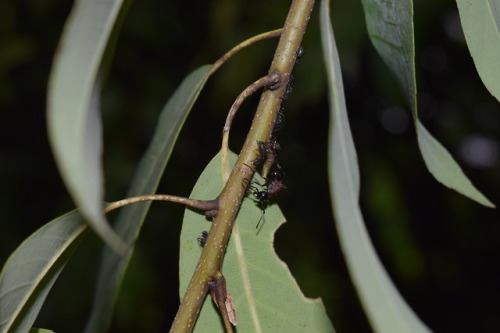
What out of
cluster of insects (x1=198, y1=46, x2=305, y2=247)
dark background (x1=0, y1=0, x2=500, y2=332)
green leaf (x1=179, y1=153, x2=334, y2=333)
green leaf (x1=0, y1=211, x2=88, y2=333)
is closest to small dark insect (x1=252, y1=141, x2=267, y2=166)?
cluster of insects (x1=198, y1=46, x2=305, y2=247)

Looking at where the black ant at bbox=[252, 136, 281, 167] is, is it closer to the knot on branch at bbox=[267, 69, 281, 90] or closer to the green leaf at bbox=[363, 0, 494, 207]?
the knot on branch at bbox=[267, 69, 281, 90]

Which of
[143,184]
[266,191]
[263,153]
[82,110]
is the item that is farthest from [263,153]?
[82,110]

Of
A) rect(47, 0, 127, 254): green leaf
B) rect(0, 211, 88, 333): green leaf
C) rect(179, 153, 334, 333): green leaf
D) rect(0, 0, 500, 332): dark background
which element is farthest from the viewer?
rect(0, 0, 500, 332): dark background

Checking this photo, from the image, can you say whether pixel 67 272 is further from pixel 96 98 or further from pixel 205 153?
pixel 96 98

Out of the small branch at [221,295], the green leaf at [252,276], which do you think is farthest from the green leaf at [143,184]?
the small branch at [221,295]

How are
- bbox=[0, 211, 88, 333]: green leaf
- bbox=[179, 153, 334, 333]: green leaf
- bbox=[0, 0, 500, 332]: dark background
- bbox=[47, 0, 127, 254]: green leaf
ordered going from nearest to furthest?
1. bbox=[47, 0, 127, 254]: green leaf
2. bbox=[0, 211, 88, 333]: green leaf
3. bbox=[179, 153, 334, 333]: green leaf
4. bbox=[0, 0, 500, 332]: dark background
